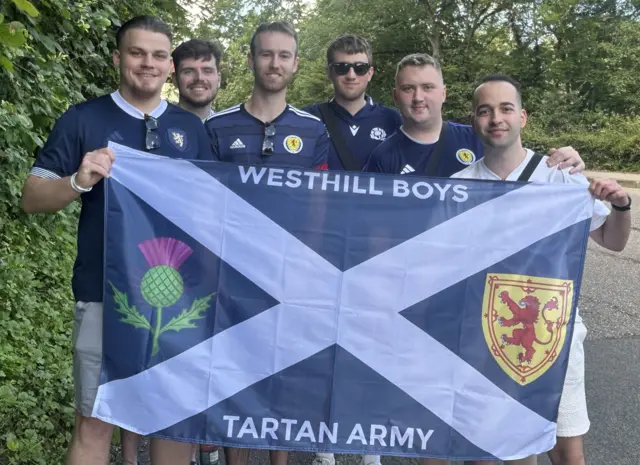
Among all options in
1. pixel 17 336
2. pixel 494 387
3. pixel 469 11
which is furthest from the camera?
pixel 469 11

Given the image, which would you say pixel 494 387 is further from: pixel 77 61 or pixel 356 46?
pixel 77 61

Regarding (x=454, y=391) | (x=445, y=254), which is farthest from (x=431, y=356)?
(x=445, y=254)

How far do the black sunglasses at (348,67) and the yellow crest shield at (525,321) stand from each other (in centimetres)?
193

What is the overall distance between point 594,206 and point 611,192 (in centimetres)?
14

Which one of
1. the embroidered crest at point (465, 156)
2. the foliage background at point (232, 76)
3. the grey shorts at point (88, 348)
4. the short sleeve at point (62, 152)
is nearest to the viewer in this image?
the short sleeve at point (62, 152)

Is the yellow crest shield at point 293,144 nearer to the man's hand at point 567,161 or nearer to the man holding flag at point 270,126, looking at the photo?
the man holding flag at point 270,126

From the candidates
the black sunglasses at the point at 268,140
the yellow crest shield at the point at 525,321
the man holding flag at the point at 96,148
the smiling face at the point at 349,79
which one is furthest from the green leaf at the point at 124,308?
the smiling face at the point at 349,79

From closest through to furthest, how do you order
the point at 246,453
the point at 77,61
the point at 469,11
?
the point at 246,453 → the point at 77,61 → the point at 469,11

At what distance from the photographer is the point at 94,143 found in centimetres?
285

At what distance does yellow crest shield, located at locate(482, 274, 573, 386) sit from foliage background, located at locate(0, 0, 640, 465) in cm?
243

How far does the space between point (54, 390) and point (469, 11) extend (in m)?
28.1

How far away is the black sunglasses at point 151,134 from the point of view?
2.91 meters

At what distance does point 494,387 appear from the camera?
9.62 ft

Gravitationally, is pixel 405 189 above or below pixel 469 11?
below
